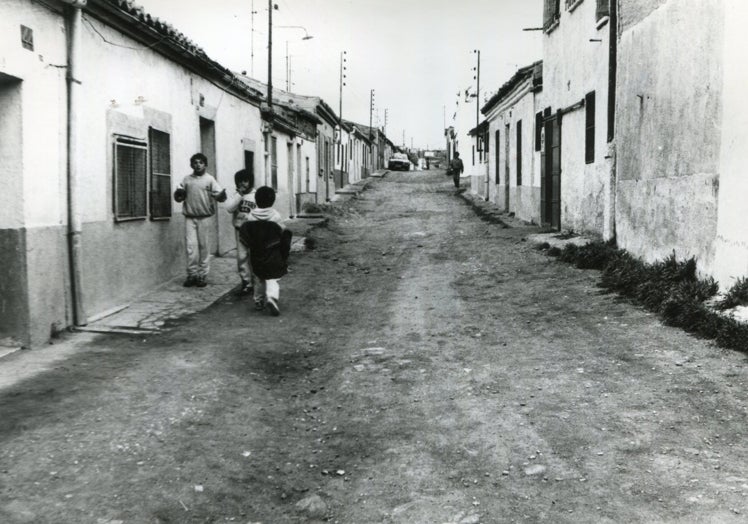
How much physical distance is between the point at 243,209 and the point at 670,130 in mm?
5315

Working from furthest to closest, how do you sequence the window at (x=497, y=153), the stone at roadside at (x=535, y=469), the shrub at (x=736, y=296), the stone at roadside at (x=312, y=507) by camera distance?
the window at (x=497, y=153), the shrub at (x=736, y=296), the stone at roadside at (x=535, y=469), the stone at roadside at (x=312, y=507)

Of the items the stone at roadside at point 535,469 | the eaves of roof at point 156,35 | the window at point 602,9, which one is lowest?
the stone at roadside at point 535,469

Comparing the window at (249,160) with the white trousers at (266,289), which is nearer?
the white trousers at (266,289)

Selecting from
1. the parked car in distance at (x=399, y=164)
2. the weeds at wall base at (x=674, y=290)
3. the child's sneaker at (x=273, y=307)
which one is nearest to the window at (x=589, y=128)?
the weeds at wall base at (x=674, y=290)

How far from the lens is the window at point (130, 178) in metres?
8.77

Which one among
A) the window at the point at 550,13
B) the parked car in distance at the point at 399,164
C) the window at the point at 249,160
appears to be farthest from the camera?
the parked car in distance at the point at 399,164

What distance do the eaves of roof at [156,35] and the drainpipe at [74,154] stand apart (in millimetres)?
401

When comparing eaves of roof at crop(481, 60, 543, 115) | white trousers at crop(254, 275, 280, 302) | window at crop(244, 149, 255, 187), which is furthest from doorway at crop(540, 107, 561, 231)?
white trousers at crop(254, 275, 280, 302)

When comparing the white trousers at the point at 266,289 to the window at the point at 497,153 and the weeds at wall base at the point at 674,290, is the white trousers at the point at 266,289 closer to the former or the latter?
the weeds at wall base at the point at 674,290

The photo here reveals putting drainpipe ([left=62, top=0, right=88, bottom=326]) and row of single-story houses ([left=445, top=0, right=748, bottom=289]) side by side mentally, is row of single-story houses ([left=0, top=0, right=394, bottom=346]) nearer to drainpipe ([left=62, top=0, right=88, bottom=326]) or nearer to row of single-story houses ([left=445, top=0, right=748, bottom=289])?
drainpipe ([left=62, top=0, right=88, bottom=326])

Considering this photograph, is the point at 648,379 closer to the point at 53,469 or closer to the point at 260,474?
the point at 260,474

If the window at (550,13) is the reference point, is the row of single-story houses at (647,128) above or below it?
below

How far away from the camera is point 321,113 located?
3222 cm

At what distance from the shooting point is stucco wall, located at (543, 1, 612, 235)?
12781mm
